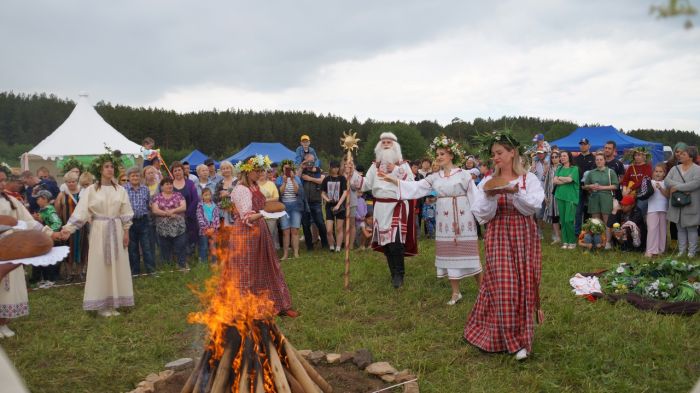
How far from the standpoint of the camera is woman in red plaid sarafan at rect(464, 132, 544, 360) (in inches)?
197

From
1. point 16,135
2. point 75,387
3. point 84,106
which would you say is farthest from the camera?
point 16,135

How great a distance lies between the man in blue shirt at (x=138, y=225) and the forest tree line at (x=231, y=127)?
20.7 m

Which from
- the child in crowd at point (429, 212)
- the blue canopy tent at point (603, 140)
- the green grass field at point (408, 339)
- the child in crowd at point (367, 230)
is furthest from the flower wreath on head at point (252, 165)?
Result: the blue canopy tent at point (603, 140)

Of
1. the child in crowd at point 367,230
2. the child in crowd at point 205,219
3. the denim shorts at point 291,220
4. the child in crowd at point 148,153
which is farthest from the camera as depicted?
the child in crowd at point 367,230

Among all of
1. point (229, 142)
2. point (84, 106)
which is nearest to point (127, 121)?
point (229, 142)

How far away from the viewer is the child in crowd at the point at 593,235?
9.95 metres

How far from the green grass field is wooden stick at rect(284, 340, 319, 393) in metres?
1.08

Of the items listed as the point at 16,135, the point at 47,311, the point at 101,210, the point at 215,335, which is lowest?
the point at 47,311

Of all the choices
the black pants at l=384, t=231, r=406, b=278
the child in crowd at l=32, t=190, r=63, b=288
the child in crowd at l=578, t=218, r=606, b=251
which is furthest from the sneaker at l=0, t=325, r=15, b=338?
the child in crowd at l=578, t=218, r=606, b=251

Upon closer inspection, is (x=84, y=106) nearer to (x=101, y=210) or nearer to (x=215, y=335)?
(x=101, y=210)

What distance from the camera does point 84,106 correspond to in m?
16.2

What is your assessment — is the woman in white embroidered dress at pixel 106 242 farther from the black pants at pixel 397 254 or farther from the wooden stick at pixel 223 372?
the wooden stick at pixel 223 372

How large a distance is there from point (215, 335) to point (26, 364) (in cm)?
280

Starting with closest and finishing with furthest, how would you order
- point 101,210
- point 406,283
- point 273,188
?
point 101,210, point 406,283, point 273,188
